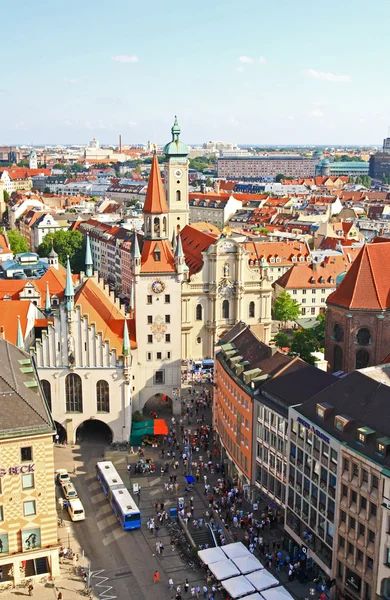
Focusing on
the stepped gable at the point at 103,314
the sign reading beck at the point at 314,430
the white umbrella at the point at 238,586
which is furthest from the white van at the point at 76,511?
the sign reading beck at the point at 314,430

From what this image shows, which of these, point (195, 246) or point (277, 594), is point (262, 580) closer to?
point (277, 594)

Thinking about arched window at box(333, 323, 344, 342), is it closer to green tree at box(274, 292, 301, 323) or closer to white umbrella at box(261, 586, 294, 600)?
green tree at box(274, 292, 301, 323)

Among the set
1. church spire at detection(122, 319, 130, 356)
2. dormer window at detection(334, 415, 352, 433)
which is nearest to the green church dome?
church spire at detection(122, 319, 130, 356)

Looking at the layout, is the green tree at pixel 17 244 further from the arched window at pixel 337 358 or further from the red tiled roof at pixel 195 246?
the arched window at pixel 337 358

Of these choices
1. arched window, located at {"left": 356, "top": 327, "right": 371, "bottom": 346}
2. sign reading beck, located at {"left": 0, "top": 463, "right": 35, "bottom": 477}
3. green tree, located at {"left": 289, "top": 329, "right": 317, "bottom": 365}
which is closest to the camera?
sign reading beck, located at {"left": 0, "top": 463, "right": 35, "bottom": 477}

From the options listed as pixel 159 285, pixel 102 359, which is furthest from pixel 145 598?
pixel 159 285

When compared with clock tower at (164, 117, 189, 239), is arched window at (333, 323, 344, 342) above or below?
below
